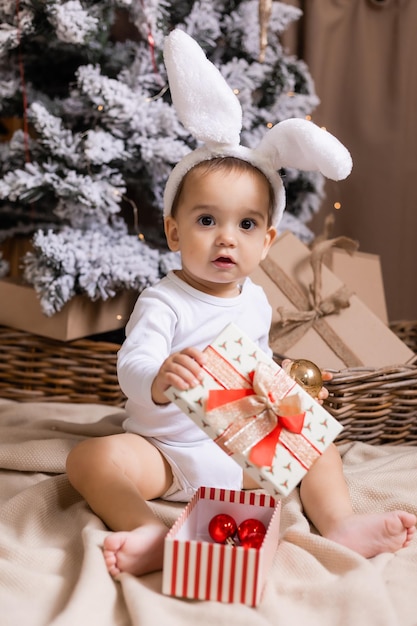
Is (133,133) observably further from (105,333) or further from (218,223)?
(218,223)

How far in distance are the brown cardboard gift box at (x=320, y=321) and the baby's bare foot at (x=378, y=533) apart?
57cm

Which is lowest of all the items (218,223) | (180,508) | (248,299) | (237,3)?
(180,508)

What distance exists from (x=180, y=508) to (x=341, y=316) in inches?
25.8

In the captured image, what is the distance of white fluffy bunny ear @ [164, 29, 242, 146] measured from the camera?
1195mm

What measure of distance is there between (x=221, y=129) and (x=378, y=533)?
68cm

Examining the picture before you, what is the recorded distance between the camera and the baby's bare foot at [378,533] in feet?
3.63

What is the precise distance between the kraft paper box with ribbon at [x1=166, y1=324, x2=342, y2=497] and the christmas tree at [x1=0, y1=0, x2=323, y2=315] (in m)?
0.70

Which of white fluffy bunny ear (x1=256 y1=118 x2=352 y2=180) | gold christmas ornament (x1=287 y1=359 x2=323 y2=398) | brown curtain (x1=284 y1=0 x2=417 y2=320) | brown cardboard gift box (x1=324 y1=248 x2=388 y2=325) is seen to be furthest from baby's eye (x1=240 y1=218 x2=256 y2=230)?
brown curtain (x1=284 y1=0 x2=417 y2=320)

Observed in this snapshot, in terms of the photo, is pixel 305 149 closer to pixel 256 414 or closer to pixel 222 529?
pixel 256 414

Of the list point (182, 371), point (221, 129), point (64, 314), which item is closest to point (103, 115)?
point (64, 314)

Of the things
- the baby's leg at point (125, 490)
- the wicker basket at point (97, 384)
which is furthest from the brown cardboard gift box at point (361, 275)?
the baby's leg at point (125, 490)

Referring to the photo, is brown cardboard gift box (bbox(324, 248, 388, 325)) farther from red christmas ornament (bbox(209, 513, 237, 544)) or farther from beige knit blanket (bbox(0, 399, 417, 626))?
red christmas ornament (bbox(209, 513, 237, 544))

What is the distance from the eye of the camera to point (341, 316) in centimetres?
172

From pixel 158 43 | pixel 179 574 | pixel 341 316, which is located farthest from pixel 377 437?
pixel 158 43
